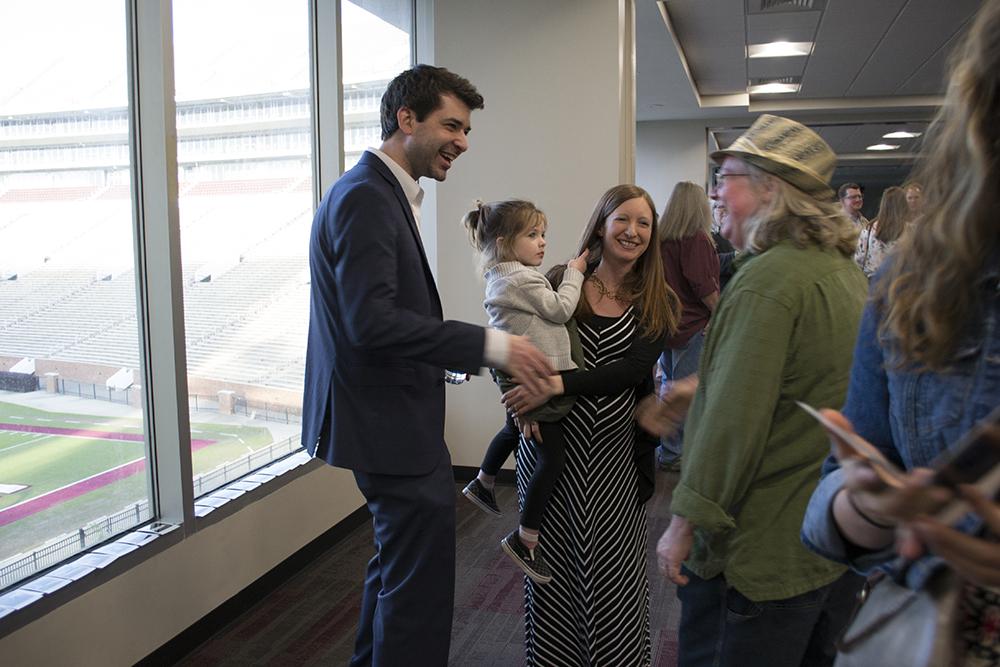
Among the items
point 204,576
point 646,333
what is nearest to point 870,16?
point 646,333

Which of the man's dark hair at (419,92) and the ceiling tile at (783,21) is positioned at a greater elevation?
the ceiling tile at (783,21)

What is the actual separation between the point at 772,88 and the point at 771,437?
387 inches

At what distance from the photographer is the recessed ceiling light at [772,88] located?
9.62 metres

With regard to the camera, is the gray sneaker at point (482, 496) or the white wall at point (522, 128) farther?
the white wall at point (522, 128)

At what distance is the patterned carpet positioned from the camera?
2.48 meters

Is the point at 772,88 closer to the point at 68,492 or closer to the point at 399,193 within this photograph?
the point at 399,193

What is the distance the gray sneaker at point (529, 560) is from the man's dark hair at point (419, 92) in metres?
1.26

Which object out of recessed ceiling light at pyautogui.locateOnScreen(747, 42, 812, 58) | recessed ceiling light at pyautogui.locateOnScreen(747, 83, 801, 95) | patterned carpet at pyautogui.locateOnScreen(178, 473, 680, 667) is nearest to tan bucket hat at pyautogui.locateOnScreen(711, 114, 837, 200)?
patterned carpet at pyautogui.locateOnScreen(178, 473, 680, 667)

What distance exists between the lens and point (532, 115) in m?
4.17

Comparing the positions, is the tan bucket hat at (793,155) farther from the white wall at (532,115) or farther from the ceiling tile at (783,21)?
the ceiling tile at (783,21)

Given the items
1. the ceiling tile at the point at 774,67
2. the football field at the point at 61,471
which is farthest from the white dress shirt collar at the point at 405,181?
the ceiling tile at the point at 774,67

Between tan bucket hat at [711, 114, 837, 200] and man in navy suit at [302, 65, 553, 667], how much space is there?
0.72m

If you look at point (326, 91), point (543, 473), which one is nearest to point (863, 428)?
point (543, 473)

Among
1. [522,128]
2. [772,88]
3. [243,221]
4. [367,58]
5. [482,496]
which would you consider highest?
[772,88]
